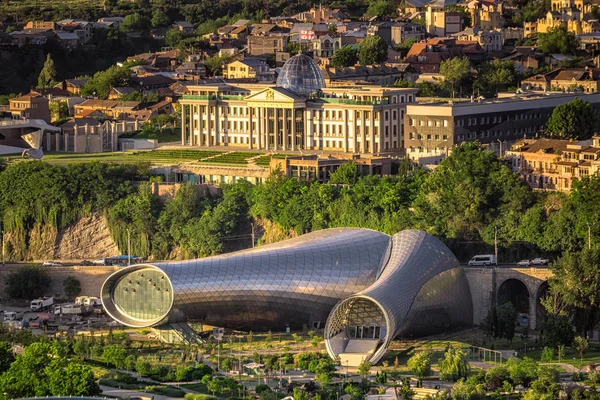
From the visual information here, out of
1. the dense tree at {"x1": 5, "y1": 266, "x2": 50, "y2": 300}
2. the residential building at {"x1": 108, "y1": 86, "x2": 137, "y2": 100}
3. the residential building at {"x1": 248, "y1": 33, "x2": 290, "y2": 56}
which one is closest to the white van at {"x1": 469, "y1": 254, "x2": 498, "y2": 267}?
the dense tree at {"x1": 5, "y1": 266, "x2": 50, "y2": 300}

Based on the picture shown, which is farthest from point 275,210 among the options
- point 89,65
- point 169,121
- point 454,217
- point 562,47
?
point 89,65

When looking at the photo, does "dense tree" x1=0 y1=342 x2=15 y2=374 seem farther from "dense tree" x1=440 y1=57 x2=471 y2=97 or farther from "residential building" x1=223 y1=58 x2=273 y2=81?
"residential building" x1=223 y1=58 x2=273 y2=81

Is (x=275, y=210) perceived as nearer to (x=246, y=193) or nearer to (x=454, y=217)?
(x=246, y=193)

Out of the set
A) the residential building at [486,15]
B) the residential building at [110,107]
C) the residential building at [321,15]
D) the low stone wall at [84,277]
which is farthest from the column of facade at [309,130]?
the residential building at [321,15]

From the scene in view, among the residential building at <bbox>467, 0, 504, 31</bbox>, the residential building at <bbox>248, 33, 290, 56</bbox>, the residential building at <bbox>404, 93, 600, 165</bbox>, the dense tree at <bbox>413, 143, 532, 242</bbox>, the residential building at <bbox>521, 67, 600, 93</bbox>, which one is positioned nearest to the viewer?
the dense tree at <bbox>413, 143, 532, 242</bbox>

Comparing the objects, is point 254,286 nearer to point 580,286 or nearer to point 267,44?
point 580,286

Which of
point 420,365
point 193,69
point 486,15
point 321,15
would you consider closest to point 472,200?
point 420,365

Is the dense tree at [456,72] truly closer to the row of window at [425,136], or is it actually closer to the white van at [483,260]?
the row of window at [425,136]
